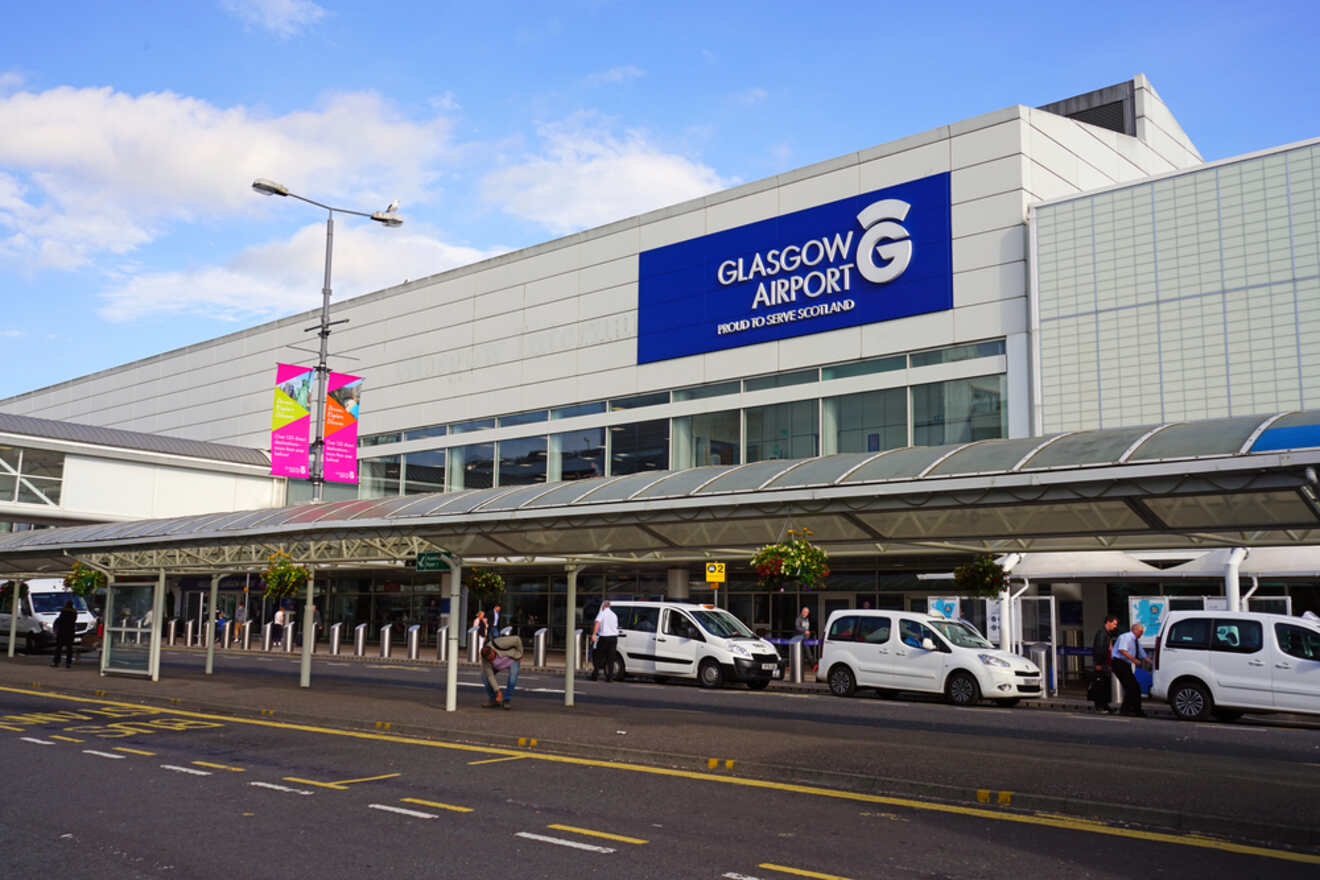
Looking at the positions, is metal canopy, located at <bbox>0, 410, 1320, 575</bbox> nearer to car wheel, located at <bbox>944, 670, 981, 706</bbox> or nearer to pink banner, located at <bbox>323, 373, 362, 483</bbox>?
pink banner, located at <bbox>323, 373, 362, 483</bbox>

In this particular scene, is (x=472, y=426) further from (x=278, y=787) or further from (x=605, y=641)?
(x=278, y=787)

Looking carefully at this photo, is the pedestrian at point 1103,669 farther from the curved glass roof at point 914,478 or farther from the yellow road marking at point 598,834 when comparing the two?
the yellow road marking at point 598,834

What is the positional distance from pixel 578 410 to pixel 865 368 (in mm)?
11849

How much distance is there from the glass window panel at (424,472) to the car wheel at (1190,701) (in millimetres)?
30516

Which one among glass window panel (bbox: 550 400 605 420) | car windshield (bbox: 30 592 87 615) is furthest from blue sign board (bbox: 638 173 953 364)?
car windshield (bbox: 30 592 87 615)

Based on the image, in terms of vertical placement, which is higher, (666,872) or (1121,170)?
(1121,170)

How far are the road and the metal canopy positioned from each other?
4.08 meters

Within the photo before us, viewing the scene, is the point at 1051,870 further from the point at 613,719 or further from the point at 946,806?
the point at 613,719

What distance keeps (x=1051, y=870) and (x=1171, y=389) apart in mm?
21753

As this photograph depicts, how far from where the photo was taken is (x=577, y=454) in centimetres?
3928

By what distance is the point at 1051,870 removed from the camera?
7332 mm

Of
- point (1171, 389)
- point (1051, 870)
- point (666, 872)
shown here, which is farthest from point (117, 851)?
point (1171, 389)

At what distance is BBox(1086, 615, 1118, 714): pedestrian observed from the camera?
2052cm

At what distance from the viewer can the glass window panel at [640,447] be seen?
121 feet
